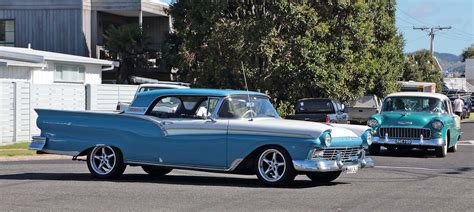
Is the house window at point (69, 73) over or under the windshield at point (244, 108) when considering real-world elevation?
over

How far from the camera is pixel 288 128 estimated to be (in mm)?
11508

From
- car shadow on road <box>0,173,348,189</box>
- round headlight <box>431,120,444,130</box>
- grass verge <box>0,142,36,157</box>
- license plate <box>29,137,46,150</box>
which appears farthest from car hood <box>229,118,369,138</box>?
grass verge <box>0,142,36,157</box>

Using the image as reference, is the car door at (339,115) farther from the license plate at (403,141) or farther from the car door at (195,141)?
the car door at (195,141)

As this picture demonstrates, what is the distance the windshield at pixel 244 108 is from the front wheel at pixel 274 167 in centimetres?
87

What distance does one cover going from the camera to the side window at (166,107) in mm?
12609

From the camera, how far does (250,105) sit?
40.7ft

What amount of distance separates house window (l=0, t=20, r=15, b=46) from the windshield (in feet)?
93.4

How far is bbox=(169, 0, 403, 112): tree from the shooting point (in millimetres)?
31750

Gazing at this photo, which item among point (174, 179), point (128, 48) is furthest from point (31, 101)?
point (128, 48)

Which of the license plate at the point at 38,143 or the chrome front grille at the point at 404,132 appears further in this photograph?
the chrome front grille at the point at 404,132

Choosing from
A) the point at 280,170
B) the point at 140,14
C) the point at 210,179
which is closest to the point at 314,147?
the point at 280,170

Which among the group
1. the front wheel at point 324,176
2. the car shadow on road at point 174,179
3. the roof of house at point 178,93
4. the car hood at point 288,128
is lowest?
the car shadow on road at point 174,179

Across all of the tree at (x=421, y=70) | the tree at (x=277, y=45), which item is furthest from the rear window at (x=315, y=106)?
the tree at (x=421, y=70)

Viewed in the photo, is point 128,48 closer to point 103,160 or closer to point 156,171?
point 156,171
